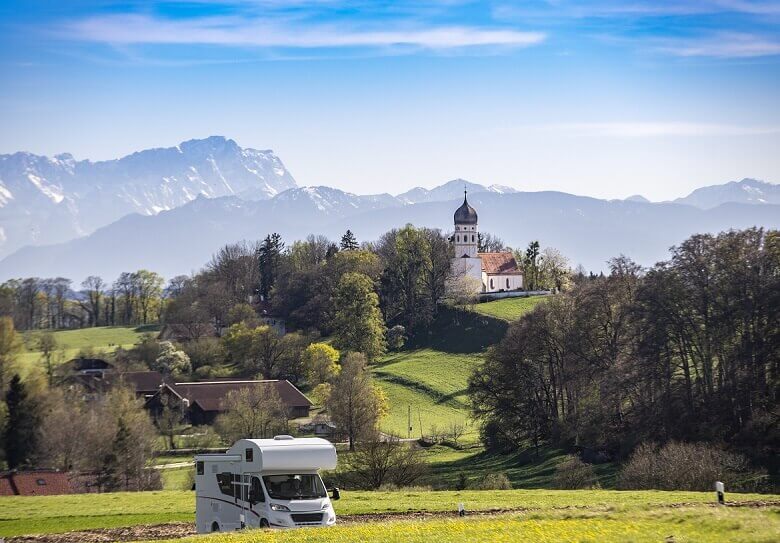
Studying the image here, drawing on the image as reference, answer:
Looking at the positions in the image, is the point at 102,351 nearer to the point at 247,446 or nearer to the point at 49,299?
the point at 49,299

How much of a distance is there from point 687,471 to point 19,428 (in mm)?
53959

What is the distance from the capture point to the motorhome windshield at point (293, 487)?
88.7 feet

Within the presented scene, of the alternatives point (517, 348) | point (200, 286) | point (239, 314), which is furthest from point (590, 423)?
point (200, 286)

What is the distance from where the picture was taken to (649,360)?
56.4m

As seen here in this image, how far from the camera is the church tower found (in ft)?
480

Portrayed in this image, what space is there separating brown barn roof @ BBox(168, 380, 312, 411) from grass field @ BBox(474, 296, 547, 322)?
32.7 metres

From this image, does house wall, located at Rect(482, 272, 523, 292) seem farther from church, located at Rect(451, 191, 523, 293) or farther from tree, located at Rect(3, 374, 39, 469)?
tree, located at Rect(3, 374, 39, 469)

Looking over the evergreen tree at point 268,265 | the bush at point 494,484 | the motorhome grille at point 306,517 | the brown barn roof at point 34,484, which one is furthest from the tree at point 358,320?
the motorhome grille at point 306,517

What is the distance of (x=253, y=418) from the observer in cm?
7525

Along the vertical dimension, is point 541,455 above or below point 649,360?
below

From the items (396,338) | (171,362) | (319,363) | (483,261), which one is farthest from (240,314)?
(483,261)

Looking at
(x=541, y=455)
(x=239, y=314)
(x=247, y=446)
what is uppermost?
(x=239, y=314)

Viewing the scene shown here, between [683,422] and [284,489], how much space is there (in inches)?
1275

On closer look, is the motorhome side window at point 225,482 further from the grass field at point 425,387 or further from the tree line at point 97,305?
the tree line at point 97,305
